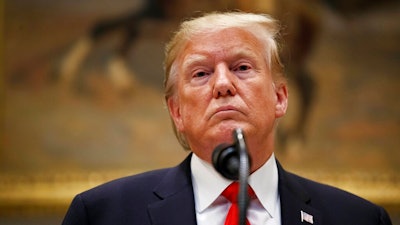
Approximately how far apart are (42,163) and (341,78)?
7.58 ft

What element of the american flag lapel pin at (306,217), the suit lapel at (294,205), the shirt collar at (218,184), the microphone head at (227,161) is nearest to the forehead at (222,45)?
the shirt collar at (218,184)

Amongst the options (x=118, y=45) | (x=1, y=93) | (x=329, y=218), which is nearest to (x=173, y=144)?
(x=118, y=45)

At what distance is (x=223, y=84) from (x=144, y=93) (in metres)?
2.97

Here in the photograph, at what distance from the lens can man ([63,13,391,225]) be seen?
2920mm

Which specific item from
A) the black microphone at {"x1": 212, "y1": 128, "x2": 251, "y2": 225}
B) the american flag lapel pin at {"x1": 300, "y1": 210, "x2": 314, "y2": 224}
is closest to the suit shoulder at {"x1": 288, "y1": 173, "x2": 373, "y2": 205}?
the american flag lapel pin at {"x1": 300, "y1": 210, "x2": 314, "y2": 224}

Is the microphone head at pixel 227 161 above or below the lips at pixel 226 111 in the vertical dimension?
below

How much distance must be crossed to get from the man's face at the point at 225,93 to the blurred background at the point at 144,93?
8.66 feet

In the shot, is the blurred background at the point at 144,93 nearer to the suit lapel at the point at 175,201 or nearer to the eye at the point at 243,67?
the suit lapel at the point at 175,201

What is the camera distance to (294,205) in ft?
10.1

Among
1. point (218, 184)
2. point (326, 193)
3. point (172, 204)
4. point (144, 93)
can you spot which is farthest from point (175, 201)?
point (144, 93)

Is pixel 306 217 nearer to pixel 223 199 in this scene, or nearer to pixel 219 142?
pixel 223 199

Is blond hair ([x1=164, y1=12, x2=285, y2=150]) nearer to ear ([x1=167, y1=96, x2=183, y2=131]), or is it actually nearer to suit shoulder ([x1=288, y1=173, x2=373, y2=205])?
ear ([x1=167, y1=96, x2=183, y2=131])

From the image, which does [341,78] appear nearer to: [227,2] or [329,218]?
[227,2]

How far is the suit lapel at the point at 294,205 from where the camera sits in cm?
303
